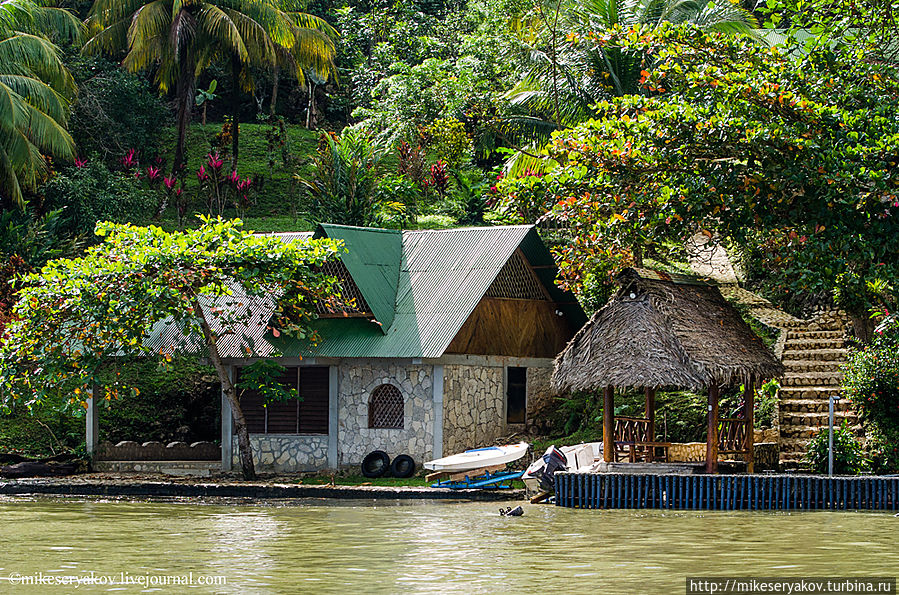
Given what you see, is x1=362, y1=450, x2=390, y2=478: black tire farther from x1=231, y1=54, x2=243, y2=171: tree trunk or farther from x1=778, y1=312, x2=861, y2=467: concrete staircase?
x1=231, y1=54, x2=243, y2=171: tree trunk

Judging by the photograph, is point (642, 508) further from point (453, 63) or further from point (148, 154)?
point (148, 154)

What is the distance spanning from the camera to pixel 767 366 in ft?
72.2

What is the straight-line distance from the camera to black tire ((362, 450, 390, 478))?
24.9 metres

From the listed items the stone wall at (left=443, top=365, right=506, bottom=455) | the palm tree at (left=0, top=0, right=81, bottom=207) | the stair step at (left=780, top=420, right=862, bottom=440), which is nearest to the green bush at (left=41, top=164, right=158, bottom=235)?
the palm tree at (left=0, top=0, right=81, bottom=207)

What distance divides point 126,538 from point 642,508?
864cm

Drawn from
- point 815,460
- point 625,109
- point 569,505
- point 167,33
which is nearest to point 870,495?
point 815,460

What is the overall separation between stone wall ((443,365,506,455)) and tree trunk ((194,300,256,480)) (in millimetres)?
4007

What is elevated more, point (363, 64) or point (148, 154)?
point (363, 64)

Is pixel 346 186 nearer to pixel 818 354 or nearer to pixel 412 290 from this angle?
pixel 412 290

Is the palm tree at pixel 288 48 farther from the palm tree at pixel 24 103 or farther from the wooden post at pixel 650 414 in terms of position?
the wooden post at pixel 650 414

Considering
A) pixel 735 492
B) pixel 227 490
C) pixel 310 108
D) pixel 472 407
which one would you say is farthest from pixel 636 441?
pixel 310 108

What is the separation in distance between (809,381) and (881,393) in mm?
3361

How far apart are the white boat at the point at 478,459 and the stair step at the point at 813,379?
6.36 meters

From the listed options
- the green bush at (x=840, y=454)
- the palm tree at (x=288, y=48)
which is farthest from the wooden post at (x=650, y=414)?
the palm tree at (x=288, y=48)
